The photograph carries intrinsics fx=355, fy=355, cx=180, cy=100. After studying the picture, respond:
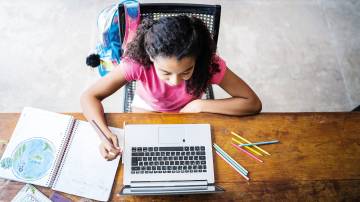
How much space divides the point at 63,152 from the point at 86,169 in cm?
10

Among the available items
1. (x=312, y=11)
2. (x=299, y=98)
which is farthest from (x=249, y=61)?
(x=312, y=11)

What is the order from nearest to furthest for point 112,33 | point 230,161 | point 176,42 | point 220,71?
point 176,42 < point 230,161 < point 220,71 < point 112,33

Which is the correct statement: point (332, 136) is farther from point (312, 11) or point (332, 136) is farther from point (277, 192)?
point (312, 11)

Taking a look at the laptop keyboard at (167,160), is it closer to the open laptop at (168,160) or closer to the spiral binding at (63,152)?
the open laptop at (168,160)

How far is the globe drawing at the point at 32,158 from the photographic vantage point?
117cm

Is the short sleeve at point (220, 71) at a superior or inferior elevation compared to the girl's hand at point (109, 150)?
superior

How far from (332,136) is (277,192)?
322 millimetres

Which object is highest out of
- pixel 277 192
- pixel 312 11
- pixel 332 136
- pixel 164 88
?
pixel 312 11

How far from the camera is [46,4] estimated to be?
2.53 meters

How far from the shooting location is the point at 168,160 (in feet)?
4.00

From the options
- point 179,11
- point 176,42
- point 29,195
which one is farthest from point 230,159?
point 29,195

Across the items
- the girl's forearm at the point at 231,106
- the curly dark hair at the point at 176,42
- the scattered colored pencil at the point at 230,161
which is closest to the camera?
the curly dark hair at the point at 176,42

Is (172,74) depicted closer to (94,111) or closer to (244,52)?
(94,111)

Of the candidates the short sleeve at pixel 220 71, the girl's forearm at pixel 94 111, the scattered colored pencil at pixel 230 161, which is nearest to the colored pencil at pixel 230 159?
the scattered colored pencil at pixel 230 161
